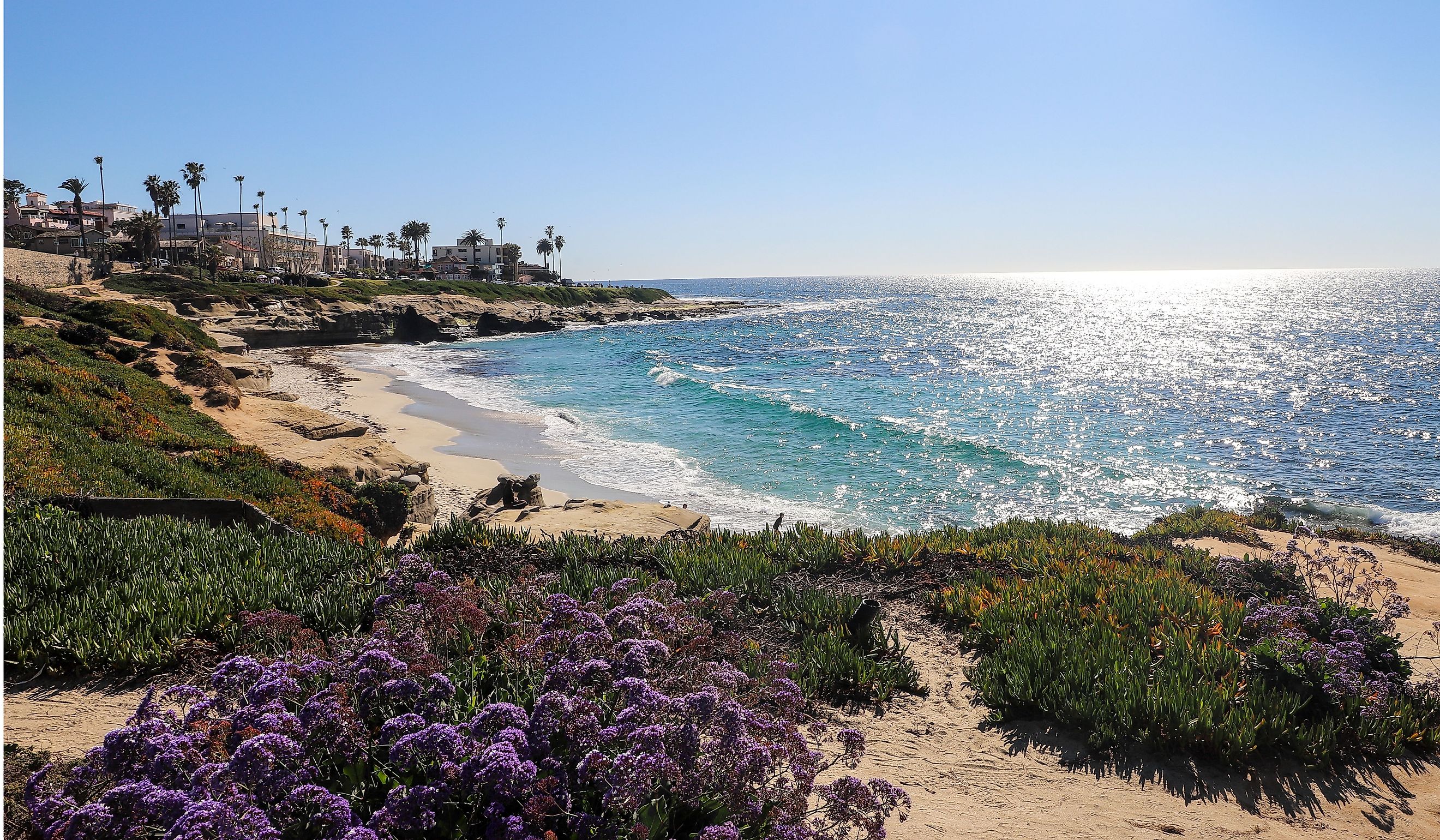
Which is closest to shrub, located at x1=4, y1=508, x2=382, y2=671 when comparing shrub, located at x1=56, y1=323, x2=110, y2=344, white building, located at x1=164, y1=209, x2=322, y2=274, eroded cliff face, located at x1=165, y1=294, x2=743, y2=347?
shrub, located at x1=56, y1=323, x2=110, y2=344

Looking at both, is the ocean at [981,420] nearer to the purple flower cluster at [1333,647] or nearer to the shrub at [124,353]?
the purple flower cluster at [1333,647]

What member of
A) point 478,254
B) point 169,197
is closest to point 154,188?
point 169,197

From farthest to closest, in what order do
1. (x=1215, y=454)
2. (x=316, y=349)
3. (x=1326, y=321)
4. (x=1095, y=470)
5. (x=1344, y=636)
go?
Result: (x=1326, y=321), (x=316, y=349), (x=1215, y=454), (x=1095, y=470), (x=1344, y=636)

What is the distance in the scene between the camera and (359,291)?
7631 centimetres

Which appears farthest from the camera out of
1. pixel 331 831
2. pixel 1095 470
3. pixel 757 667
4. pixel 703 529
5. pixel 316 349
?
pixel 316 349

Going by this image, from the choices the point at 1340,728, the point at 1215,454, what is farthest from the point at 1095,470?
the point at 1340,728

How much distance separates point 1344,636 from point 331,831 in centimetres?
924

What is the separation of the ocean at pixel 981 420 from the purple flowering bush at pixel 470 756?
1394cm

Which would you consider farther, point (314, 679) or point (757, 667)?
point (757, 667)

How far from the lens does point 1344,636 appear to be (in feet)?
25.2

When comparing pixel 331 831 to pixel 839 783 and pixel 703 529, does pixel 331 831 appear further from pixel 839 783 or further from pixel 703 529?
pixel 703 529

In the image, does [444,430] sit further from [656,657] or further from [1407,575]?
[1407,575]

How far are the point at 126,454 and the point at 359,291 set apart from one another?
232 ft

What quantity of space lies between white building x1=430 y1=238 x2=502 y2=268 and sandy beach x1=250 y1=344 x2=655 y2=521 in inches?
4305
